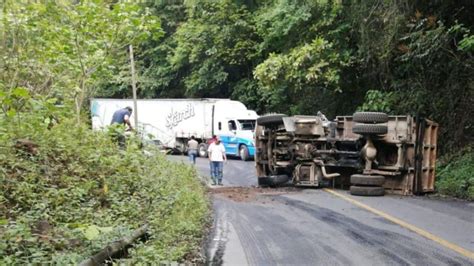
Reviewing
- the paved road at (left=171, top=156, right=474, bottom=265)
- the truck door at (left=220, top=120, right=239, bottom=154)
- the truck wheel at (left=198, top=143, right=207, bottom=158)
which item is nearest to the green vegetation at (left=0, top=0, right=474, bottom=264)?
the paved road at (left=171, top=156, right=474, bottom=265)

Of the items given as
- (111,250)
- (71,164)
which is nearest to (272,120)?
(71,164)

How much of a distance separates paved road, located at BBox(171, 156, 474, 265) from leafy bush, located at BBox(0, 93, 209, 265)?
2.35 feet

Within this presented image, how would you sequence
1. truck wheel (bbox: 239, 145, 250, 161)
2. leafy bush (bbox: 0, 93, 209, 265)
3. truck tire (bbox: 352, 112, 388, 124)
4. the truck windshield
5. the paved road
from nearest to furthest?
1. leafy bush (bbox: 0, 93, 209, 265)
2. the paved road
3. truck tire (bbox: 352, 112, 388, 124)
4. truck wheel (bbox: 239, 145, 250, 161)
5. the truck windshield

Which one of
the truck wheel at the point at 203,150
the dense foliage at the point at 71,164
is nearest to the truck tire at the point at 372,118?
the dense foliage at the point at 71,164

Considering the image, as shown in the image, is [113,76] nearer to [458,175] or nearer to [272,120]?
[272,120]

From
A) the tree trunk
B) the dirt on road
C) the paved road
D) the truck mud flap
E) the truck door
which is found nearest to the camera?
the tree trunk

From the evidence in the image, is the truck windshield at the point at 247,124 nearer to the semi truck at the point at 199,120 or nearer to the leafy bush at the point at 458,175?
the semi truck at the point at 199,120

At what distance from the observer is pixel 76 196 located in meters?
7.10

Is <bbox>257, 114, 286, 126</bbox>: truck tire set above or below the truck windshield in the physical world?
above

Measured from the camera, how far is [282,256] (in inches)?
252

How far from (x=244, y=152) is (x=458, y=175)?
13.5 metres

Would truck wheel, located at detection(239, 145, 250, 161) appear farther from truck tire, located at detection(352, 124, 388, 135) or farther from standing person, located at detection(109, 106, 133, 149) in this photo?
truck tire, located at detection(352, 124, 388, 135)

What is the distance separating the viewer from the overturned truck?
1204 centimetres

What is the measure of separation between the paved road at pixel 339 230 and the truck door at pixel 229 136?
13.7 m
